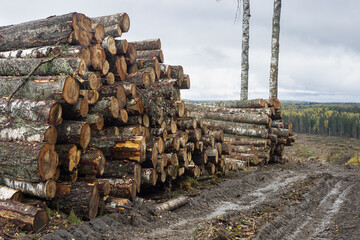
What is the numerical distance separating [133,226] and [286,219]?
3289 mm

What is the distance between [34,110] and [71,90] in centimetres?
82

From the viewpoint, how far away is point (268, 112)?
553 inches

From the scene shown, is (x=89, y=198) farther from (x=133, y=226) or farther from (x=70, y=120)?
(x=70, y=120)

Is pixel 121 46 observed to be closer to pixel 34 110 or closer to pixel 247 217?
pixel 34 110

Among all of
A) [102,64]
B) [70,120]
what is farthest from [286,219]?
[102,64]

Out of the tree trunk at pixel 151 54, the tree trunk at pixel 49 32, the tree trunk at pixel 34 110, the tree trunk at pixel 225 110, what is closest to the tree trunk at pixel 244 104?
the tree trunk at pixel 225 110

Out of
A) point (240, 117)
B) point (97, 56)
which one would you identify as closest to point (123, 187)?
point (97, 56)

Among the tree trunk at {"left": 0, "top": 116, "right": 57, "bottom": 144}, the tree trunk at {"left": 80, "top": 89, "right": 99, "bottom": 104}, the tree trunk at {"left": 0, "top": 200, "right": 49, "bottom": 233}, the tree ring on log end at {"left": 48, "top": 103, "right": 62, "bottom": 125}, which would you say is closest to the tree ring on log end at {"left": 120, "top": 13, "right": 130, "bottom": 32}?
the tree trunk at {"left": 80, "top": 89, "right": 99, "bottom": 104}

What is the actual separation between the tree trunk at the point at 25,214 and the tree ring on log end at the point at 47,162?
0.58m

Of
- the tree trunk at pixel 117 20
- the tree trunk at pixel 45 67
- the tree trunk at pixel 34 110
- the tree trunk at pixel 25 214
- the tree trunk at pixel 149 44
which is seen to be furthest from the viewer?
the tree trunk at pixel 149 44

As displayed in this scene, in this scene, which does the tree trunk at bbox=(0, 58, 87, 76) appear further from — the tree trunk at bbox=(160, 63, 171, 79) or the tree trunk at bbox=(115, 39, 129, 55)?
the tree trunk at bbox=(160, 63, 171, 79)

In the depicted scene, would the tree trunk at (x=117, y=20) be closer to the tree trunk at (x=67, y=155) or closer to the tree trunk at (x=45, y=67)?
the tree trunk at (x=45, y=67)

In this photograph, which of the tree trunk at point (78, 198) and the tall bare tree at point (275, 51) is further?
the tall bare tree at point (275, 51)

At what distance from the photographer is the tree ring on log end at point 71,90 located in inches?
231
